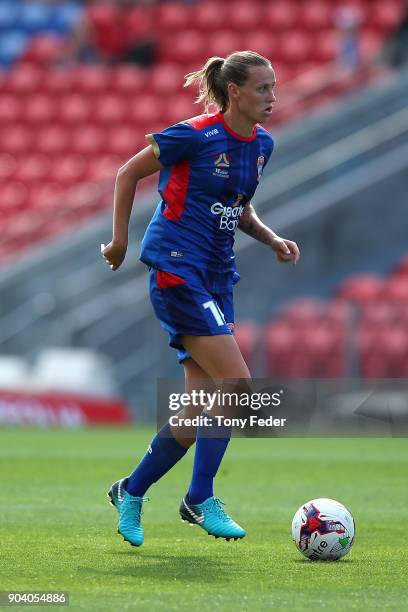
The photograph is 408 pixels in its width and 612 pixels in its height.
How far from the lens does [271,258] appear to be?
55.6ft

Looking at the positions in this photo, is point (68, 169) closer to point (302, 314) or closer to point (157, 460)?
point (302, 314)

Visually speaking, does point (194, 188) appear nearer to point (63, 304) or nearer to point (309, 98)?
point (63, 304)

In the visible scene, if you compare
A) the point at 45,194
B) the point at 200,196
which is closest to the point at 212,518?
the point at 200,196

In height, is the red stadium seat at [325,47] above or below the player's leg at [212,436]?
above

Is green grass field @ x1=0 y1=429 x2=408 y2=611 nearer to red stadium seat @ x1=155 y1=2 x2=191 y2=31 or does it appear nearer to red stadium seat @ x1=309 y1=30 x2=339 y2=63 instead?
red stadium seat @ x1=309 y1=30 x2=339 y2=63

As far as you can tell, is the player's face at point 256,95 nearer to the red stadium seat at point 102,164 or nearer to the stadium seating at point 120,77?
the stadium seating at point 120,77

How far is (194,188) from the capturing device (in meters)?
5.93

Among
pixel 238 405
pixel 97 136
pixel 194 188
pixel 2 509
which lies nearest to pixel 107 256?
pixel 194 188

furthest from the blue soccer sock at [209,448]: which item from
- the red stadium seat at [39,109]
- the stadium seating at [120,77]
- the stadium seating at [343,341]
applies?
the red stadium seat at [39,109]

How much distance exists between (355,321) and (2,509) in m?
8.61

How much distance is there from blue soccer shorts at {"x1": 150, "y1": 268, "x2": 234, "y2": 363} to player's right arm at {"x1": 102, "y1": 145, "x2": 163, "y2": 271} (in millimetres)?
230

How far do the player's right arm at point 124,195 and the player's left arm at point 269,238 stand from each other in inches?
27.0

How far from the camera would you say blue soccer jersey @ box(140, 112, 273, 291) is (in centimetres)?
590

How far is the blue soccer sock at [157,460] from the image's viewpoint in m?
6.06
